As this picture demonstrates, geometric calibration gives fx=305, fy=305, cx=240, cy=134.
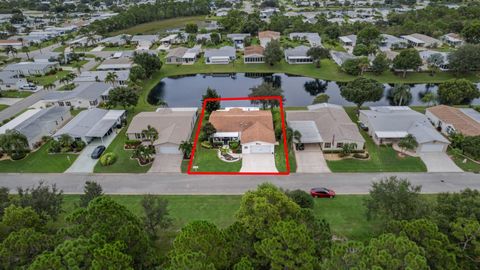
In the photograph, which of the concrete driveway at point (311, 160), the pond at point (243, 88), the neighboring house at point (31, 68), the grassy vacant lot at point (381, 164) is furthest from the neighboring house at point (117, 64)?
the grassy vacant lot at point (381, 164)

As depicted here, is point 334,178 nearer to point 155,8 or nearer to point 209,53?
point 209,53

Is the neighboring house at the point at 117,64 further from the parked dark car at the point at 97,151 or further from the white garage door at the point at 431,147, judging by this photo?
the white garage door at the point at 431,147

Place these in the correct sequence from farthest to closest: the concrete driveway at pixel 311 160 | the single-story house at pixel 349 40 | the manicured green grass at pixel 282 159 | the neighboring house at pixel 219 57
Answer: the single-story house at pixel 349 40, the neighboring house at pixel 219 57, the manicured green grass at pixel 282 159, the concrete driveway at pixel 311 160

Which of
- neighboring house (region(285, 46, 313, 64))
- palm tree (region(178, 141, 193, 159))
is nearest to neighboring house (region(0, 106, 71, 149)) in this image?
palm tree (region(178, 141, 193, 159))

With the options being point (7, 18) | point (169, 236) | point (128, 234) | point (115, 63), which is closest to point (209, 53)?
point (115, 63)

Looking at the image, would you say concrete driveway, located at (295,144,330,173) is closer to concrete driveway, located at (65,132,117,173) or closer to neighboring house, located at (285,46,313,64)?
concrete driveway, located at (65,132,117,173)

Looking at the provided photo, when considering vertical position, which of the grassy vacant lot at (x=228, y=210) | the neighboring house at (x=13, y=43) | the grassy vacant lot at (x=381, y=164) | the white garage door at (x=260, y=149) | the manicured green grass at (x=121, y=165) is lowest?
the grassy vacant lot at (x=228, y=210)
